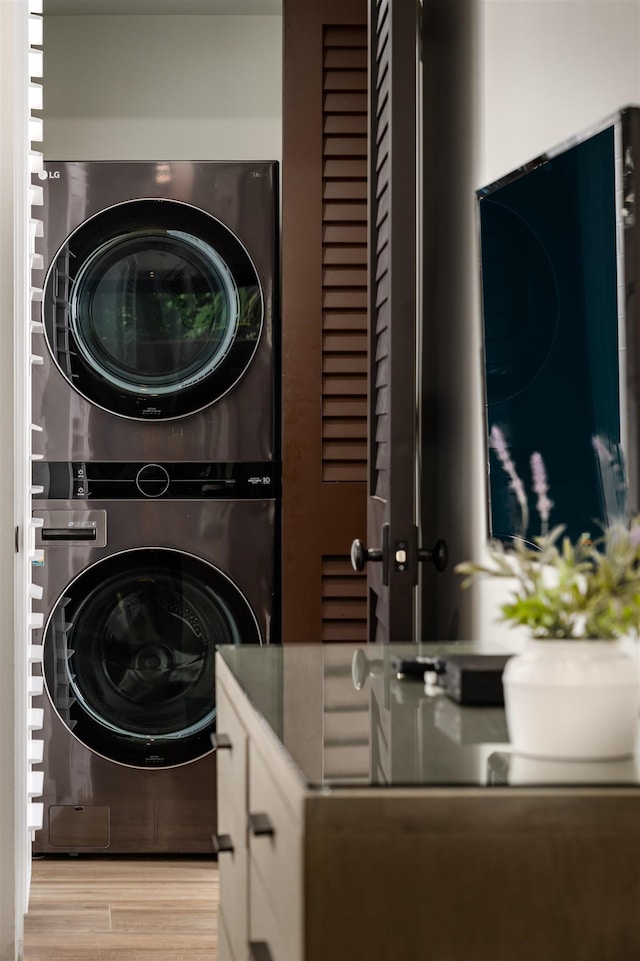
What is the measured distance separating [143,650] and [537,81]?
1.91 meters

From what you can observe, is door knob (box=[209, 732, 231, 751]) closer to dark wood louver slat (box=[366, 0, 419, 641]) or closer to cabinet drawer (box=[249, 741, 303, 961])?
cabinet drawer (box=[249, 741, 303, 961])

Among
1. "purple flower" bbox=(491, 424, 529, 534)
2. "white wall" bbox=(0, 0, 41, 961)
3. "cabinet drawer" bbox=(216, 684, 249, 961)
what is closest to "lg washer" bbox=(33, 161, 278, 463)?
"white wall" bbox=(0, 0, 41, 961)

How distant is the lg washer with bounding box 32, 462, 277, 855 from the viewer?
299cm

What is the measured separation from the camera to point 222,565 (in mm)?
3004

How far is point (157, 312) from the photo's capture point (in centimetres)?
303

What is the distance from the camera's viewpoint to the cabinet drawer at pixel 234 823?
133 cm

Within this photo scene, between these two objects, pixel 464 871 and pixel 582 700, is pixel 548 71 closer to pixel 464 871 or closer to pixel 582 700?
pixel 582 700

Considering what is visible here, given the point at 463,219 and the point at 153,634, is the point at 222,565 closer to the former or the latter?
the point at 153,634

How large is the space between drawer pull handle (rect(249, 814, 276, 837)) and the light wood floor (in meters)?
1.44

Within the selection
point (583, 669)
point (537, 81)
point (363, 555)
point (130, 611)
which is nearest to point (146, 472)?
point (130, 611)

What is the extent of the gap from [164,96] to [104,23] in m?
0.30

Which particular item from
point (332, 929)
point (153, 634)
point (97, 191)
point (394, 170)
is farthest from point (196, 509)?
point (332, 929)

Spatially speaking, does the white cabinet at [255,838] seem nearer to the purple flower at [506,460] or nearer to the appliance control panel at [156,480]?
the purple flower at [506,460]

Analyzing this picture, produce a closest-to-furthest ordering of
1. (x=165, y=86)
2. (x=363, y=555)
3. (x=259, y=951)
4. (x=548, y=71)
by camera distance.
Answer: (x=259, y=951)
(x=548, y=71)
(x=363, y=555)
(x=165, y=86)
